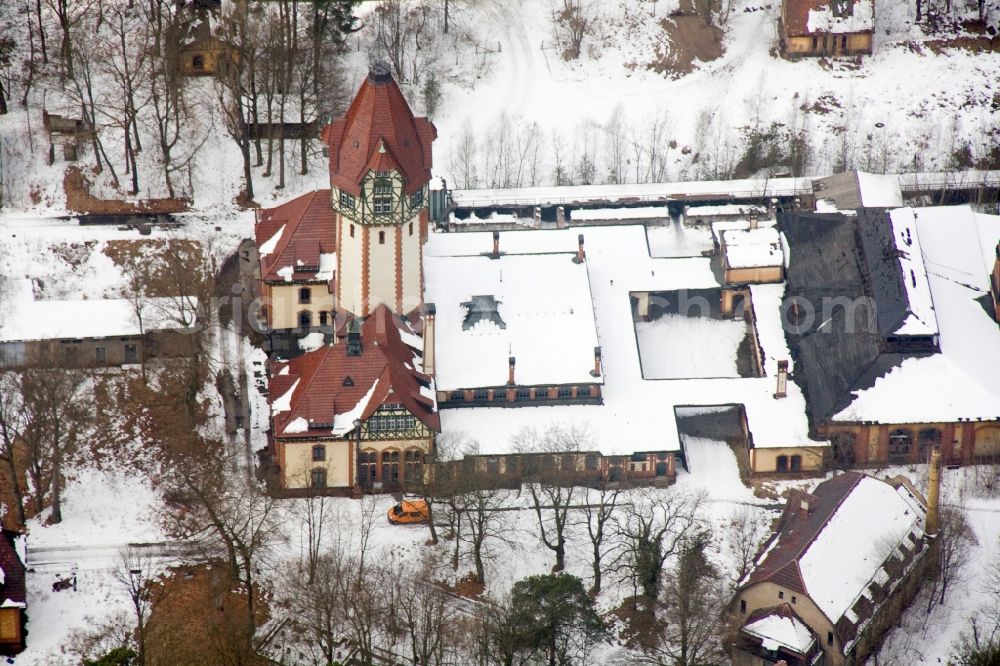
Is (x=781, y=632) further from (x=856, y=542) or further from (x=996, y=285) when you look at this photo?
(x=996, y=285)

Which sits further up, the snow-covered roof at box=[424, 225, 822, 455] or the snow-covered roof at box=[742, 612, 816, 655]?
the snow-covered roof at box=[424, 225, 822, 455]

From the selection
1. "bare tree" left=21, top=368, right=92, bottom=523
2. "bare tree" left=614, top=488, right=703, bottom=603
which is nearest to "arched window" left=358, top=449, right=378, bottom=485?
"bare tree" left=614, top=488, right=703, bottom=603

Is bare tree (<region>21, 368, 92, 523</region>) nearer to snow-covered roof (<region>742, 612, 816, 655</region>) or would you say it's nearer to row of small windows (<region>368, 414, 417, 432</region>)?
row of small windows (<region>368, 414, 417, 432</region>)

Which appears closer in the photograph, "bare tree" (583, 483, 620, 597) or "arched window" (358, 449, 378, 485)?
"bare tree" (583, 483, 620, 597)

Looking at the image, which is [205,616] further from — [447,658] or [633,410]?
[633,410]

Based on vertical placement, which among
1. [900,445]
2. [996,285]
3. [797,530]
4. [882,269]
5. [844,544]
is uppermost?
[882,269]

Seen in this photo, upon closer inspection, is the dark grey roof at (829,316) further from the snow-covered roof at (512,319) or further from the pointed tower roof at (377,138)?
the pointed tower roof at (377,138)

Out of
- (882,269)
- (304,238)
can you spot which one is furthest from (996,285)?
(304,238)

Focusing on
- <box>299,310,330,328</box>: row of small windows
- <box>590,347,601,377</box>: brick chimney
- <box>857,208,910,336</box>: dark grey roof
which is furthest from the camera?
<box>299,310,330,328</box>: row of small windows
